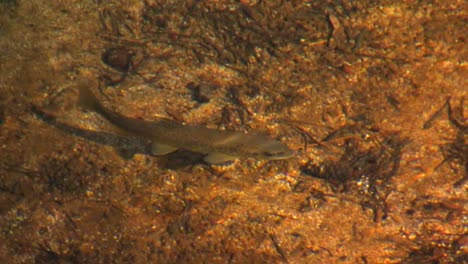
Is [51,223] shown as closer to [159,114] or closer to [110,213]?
[110,213]

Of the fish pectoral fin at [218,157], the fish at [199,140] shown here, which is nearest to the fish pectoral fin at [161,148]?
the fish at [199,140]

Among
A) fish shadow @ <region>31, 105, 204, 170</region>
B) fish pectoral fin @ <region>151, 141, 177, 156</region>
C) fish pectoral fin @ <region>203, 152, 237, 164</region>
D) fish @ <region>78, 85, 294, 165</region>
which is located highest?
fish @ <region>78, 85, 294, 165</region>

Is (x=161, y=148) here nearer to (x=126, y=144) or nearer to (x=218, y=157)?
(x=218, y=157)

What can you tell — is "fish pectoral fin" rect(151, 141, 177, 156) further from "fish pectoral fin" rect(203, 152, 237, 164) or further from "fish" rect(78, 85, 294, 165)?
"fish pectoral fin" rect(203, 152, 237, 164)

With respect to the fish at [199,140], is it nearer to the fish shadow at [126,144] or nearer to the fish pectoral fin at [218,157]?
the fish pectoral fin at [218,157]

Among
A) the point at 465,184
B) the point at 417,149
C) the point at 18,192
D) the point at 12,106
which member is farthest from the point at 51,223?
the point at 465,184

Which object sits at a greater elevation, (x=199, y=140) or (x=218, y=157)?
(x=199, y=140)

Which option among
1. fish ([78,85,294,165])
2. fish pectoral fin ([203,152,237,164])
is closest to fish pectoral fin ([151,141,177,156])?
fish ([78,85,294,165])

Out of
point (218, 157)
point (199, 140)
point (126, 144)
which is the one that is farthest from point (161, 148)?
point (126, 144)

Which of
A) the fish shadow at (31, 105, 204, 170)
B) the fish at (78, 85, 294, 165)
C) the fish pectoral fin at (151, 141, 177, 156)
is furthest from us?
the fish shadow at (31, 105, 204, 170)
